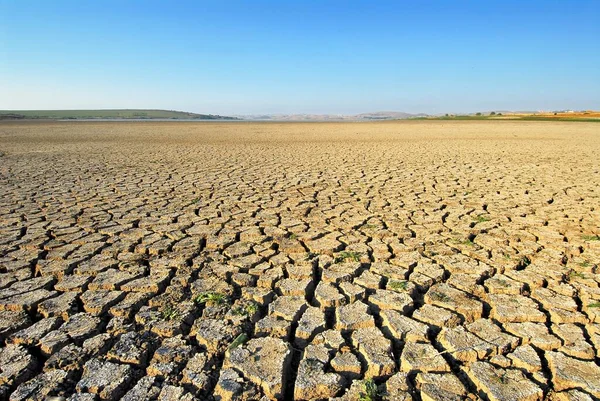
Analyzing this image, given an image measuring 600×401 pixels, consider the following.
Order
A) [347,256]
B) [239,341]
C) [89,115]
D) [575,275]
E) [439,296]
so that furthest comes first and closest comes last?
1. [89,115]
2. [347,256]
3. [575,275]
4. [439,296]
5. [239,341]

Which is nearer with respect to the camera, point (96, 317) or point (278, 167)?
point (96, 317)

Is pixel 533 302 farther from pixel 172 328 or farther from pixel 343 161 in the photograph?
pixel 343 161

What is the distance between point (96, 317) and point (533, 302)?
2.39m

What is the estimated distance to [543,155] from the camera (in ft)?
30.9

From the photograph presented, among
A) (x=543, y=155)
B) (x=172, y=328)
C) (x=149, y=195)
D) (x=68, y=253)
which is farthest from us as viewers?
(x=543, y=155)

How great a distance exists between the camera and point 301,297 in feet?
7.64

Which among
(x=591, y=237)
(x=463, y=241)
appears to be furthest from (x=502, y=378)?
(x=591, y=237)

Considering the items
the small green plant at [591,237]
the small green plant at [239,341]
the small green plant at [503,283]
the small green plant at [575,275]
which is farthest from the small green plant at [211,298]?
the small green plant at [591,237]

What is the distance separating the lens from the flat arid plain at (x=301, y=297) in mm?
1625

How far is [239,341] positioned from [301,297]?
1.80 feet

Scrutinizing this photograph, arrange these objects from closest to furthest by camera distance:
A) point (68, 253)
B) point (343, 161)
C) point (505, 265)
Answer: point (505, 265) < point (68, 253) < point (343, 161)

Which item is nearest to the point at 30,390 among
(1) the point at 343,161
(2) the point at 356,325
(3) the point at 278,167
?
(2) the point at 356,325

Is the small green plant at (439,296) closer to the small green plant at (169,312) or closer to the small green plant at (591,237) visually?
the small green plant at (169,312)

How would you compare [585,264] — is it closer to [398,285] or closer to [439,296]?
[439,296]
